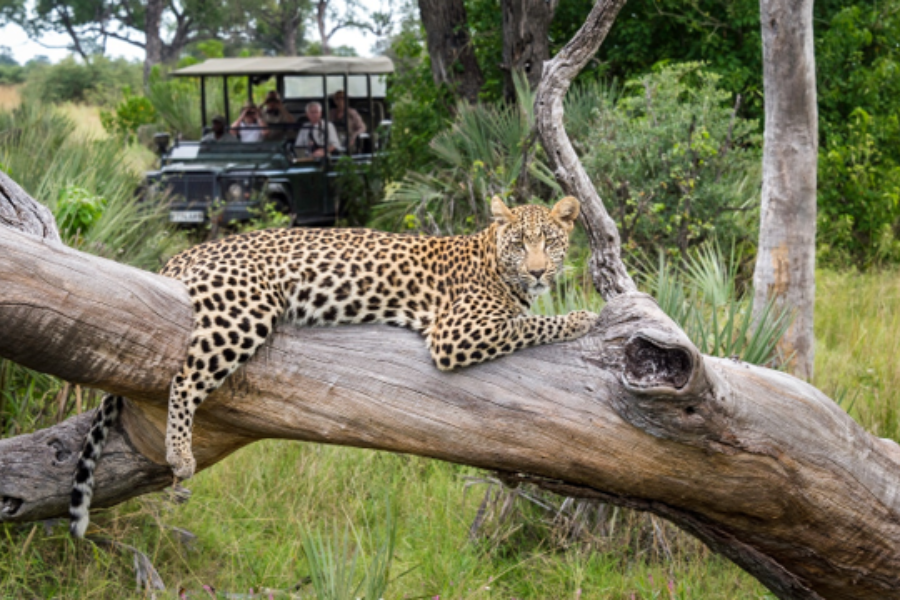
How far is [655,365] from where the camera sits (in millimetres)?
4168

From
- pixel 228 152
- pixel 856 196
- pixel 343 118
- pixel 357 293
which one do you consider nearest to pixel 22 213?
pixel 357 293

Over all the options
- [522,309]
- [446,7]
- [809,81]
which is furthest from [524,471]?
[446,7]

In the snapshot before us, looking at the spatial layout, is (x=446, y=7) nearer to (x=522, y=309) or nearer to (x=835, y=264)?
(x=835, y=264)

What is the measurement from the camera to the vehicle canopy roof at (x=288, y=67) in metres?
15.9

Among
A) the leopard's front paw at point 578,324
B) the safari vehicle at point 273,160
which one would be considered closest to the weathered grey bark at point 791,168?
the leopard's front paw at point 578,324

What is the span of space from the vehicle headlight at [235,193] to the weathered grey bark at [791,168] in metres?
8.47

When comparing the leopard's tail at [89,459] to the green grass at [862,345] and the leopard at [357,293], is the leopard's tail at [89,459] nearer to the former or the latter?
the leopard at [357,293]

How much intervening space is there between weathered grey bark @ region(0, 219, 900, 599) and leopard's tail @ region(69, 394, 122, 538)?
0.23ft

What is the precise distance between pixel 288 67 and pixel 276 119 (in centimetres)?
96

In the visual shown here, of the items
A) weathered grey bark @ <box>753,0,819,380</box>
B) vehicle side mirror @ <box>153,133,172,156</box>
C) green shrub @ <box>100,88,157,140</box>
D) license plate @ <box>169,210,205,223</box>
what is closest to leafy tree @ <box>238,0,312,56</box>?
green shrub @ <box>100,88,157,140</box>

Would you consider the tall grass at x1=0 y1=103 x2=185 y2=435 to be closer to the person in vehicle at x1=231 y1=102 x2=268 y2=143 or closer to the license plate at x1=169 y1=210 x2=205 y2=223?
the license plate at x1=169 y1=210 x2=205 y2=223

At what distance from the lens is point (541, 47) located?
1352 cm

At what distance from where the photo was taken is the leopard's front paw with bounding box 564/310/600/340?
464 cm

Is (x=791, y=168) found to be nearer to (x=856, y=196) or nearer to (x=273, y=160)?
(x=856, y=196)
